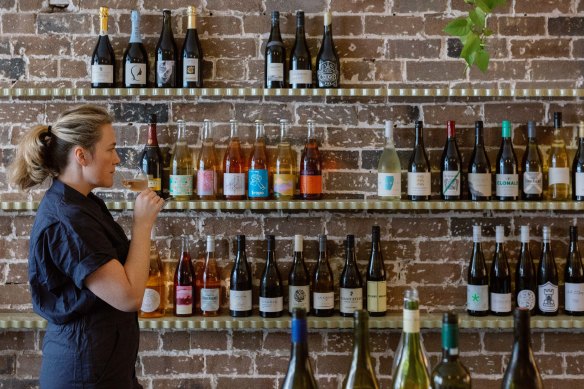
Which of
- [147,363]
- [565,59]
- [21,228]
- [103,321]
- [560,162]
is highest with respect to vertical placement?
[565,59]

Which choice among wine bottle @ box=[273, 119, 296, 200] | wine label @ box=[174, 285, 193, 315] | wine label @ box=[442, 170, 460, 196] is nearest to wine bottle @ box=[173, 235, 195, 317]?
wine label @ box=[174, 285, 193, 315]

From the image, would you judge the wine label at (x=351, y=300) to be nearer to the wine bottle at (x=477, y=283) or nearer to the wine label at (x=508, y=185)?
the wine bottle at (x=477, y=283)

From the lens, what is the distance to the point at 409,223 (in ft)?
6.79

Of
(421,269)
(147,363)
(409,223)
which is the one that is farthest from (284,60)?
A: (147,363)

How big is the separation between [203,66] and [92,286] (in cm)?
92

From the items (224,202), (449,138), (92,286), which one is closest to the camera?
(92,286)

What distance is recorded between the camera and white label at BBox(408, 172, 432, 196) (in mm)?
Result: 1952

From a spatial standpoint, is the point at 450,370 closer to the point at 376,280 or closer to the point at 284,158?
the point at 376,280

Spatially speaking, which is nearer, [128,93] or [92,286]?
[92,286]

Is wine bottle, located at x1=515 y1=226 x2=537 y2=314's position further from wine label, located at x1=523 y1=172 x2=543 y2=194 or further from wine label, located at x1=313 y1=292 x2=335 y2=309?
wine label, located at x1=313 y1=292 x2=335 y2=309

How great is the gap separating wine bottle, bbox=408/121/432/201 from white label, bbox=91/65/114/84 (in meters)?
0.95

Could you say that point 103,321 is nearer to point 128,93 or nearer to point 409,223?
point 128,93

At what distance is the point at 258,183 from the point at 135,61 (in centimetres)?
54

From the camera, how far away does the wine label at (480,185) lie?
1.95 metres
